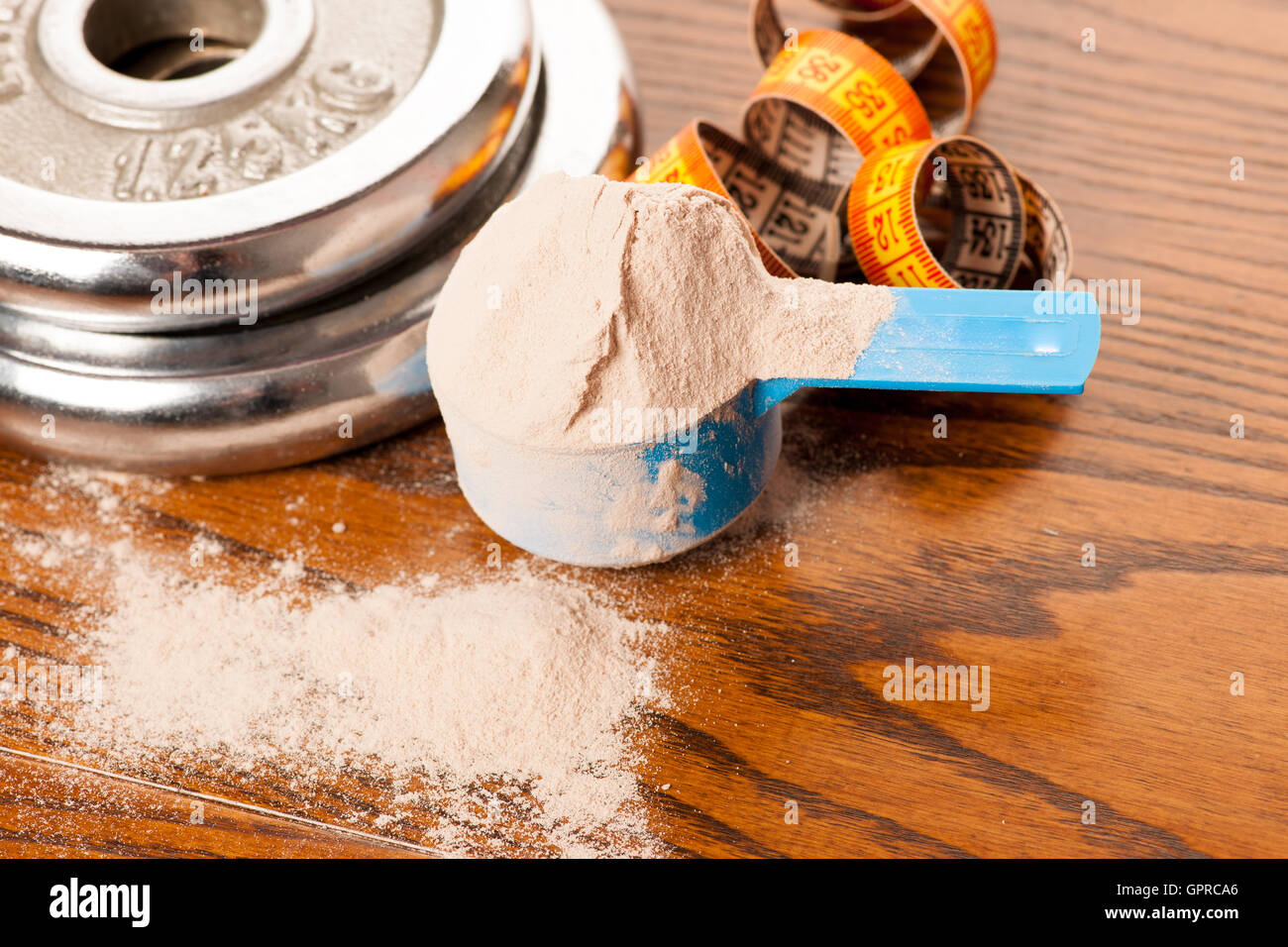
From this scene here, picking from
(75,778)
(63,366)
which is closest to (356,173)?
(63,366)

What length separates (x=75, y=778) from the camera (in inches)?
26.1

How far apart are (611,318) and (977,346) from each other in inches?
8.1

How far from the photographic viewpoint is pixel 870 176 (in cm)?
82

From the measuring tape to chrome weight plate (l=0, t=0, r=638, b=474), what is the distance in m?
0.19

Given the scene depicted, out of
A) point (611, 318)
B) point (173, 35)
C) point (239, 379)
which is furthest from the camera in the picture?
Answer: point (173, 35)

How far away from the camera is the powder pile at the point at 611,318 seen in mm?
644

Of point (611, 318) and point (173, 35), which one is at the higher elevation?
point (173, 35)

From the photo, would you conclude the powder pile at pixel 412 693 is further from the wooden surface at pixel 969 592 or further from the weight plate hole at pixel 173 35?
the weight plate hole at pixel 173 35

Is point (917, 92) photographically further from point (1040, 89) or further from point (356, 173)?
point (356, 173)

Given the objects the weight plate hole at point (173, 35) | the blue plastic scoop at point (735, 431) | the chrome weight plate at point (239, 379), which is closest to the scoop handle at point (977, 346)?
the blue plastic scoop at point (735, 431)

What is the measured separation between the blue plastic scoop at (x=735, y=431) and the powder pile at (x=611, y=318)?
0.05ft

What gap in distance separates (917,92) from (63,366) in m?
0.68

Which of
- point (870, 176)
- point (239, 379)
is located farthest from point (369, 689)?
point (870, 176)

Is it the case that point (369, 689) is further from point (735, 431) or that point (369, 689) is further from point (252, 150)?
point (252, 150)
